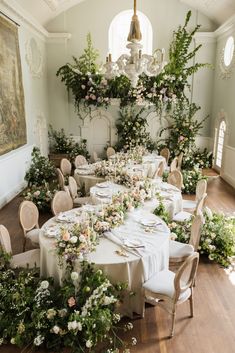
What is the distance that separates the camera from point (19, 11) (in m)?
7.30

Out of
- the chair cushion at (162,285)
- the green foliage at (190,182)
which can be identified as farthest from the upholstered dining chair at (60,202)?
the green foliage at (190,182)

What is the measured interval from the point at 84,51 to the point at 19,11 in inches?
131

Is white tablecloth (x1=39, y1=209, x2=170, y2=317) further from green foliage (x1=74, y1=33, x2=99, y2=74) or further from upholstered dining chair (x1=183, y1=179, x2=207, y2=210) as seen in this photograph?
green foliage (x1=74, y1=33, x2=99, y2=74)

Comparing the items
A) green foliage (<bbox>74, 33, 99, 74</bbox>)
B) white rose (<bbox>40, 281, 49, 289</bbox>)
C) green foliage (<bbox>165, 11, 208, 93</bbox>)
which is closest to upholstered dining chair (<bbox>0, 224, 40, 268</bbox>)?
white rose (<bbox>40, 281, 49, 289</bbox>)

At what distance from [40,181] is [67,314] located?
5559 mm

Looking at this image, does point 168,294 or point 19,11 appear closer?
point 168,294

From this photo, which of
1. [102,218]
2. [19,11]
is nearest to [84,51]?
[19,11]

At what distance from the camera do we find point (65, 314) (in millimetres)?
2861

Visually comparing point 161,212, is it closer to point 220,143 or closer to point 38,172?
point 38,172

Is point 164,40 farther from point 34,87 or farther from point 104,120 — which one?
point 34,87

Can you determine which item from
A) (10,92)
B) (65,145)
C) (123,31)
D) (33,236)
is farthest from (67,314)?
(123,31)

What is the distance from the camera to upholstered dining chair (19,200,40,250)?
3994 millimetres

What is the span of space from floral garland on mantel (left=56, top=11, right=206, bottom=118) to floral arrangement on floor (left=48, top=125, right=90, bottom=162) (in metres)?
1.65

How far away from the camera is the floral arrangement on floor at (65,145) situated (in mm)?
10688
